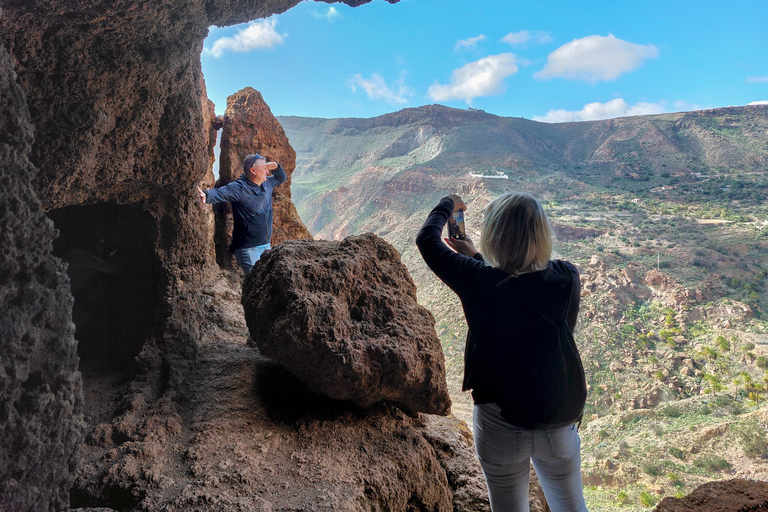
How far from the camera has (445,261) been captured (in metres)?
1.88

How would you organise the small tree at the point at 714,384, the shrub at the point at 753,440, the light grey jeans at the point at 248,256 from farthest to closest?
the small tree at the point at 714,384 < the shrub at the point at 753,440 < the light grey jeans at the point at 248,256

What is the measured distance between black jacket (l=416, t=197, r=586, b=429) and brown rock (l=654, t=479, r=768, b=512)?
1.74 m

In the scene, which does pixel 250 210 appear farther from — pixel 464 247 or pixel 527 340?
pixel 527 340

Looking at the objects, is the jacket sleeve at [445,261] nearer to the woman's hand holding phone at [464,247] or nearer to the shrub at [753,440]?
the woman's hand holding phone at [464,247]

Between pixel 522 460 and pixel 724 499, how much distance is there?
1939 millimetres

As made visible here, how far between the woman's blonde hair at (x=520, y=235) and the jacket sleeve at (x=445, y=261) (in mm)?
111

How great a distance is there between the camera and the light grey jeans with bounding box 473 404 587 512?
1783mm

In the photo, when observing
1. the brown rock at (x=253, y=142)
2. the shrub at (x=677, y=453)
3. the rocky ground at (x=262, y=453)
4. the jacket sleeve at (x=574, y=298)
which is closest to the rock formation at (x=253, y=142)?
the brown rock at (x=253, y=142)

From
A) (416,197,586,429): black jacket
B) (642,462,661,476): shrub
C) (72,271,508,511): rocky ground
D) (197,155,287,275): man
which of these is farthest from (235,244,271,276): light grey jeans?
(642,462,661,476): shrub

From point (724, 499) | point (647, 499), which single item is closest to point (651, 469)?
point (647, 499)

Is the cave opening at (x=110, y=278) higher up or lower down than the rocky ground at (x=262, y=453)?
higher up

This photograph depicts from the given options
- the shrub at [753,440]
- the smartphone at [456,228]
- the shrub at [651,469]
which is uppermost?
the smartphone at [456,228]

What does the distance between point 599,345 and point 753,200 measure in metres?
12.8

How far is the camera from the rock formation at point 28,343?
6.30 ft
